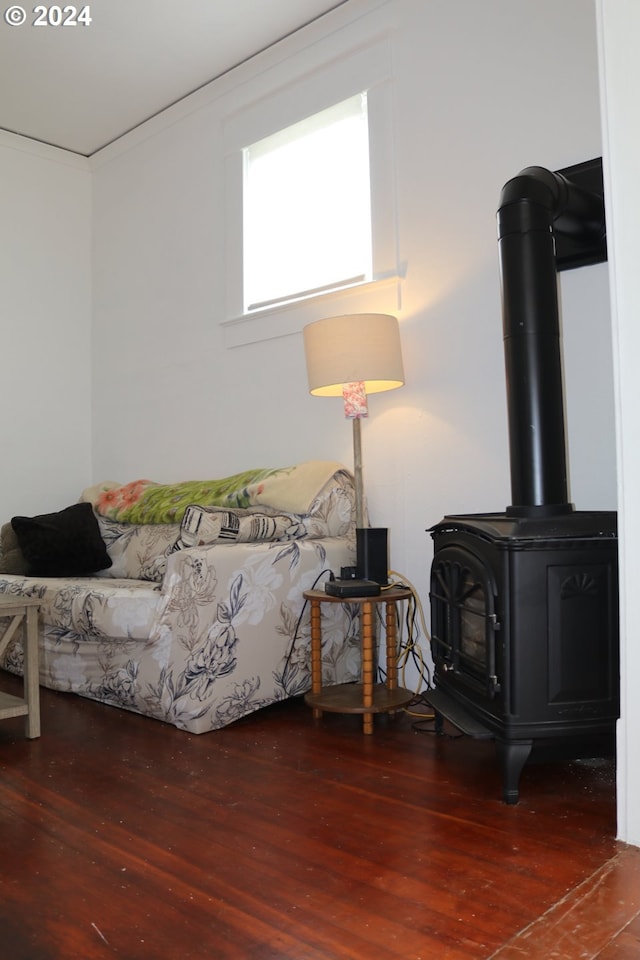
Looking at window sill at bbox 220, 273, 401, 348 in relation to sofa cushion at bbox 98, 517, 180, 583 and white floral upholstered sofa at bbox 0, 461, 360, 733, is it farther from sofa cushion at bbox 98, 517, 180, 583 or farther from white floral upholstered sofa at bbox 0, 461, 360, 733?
sofa cushion at bbox 98, 517, 180, 583

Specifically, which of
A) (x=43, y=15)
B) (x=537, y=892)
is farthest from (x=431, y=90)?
(x=537, y=892)

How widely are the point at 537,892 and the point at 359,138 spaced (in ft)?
9.85

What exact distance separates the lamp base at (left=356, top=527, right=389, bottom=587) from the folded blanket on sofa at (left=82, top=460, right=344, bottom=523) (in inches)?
13.5

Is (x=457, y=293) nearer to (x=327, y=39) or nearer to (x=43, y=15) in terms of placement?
(x=327, y=39)

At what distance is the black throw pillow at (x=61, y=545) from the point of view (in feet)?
11.7

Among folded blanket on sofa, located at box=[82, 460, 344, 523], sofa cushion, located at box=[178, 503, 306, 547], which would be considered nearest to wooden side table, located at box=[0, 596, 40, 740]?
sofa cushion, located at box=[178, 503, 306, 547]

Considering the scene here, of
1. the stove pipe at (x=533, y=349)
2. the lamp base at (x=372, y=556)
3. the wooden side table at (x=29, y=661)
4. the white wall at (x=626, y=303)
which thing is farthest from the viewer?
the lamp base at (x=372, y=556)

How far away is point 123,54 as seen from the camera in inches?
145

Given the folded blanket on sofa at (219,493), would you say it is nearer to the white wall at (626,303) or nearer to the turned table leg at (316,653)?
the turned table leg at (316,653)

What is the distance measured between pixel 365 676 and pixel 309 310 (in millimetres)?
1677

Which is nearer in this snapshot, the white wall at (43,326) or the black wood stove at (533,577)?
the black wood stove at (533,577)

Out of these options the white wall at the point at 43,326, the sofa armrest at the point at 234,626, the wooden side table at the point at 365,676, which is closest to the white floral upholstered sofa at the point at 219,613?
the sofa armrest at the point at 234,626

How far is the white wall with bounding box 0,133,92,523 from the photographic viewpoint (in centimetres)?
447


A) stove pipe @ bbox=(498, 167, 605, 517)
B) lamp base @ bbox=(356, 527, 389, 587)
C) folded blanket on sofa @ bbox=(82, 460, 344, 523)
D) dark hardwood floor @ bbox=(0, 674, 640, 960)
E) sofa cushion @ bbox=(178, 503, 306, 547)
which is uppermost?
stove pipe @ bbox=(498, 167, 605, 517)
